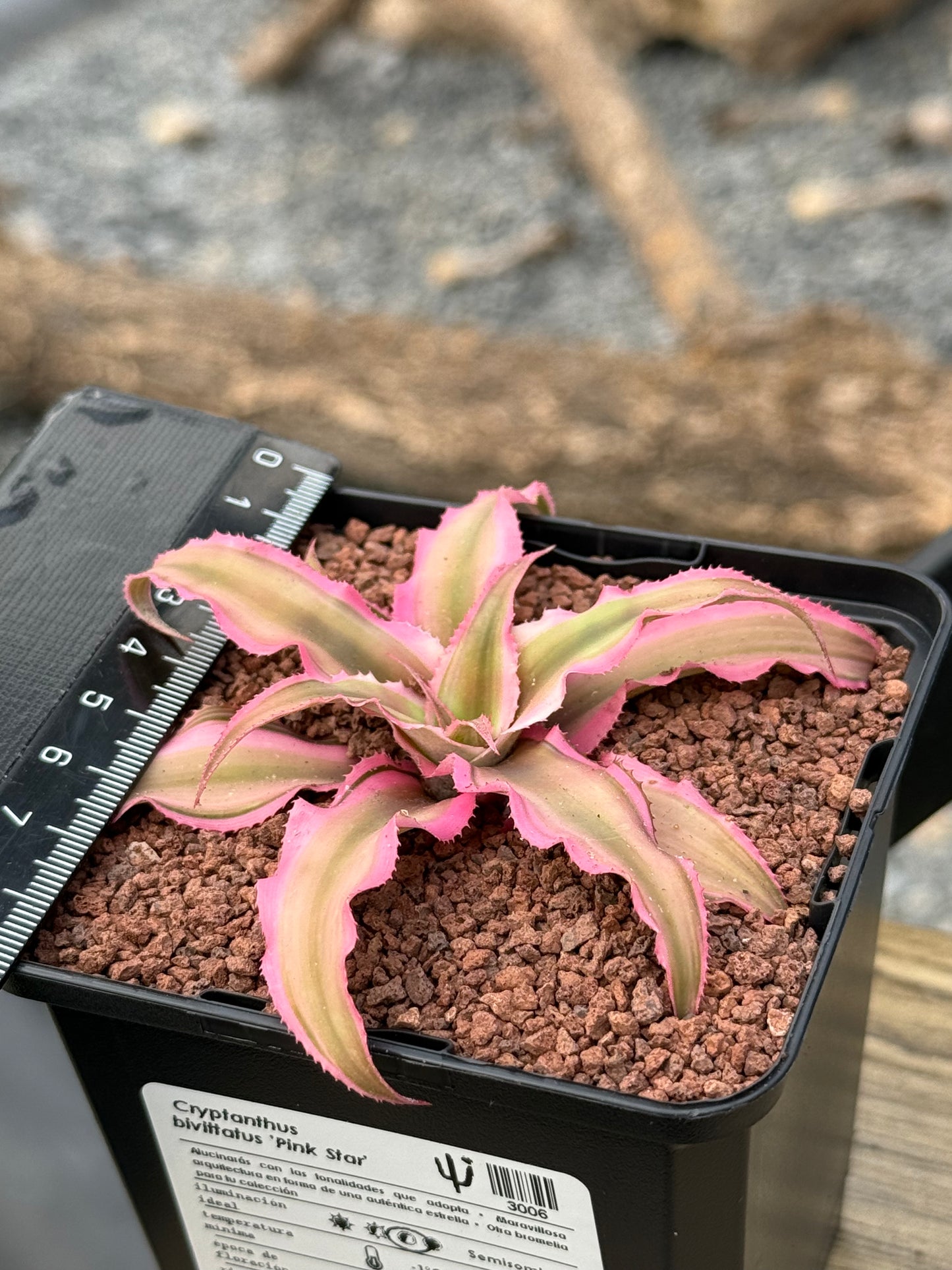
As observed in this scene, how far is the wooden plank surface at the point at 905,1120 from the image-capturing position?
0.84 m

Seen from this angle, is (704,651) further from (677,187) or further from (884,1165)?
(677,187)

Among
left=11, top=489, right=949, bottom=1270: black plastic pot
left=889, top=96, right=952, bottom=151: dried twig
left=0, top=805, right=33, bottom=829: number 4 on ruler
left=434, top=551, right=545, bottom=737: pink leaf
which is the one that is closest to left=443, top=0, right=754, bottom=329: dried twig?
left=889, top=96, right=952, bottom=151: dried twig

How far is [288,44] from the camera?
3.43 meters

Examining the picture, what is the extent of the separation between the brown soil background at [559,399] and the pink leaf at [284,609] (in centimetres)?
188

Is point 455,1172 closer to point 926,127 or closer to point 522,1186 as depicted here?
point 522,1186

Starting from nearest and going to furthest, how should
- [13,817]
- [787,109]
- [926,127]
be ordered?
[13,817], [926,127], [787,109]

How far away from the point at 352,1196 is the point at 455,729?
226 millimetres

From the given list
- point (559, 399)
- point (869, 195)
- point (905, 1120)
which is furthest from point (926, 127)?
point (905, 1120)

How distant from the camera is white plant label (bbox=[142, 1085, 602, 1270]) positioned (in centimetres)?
63

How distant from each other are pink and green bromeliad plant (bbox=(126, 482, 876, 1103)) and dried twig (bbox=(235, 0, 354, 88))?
2993 millimetres

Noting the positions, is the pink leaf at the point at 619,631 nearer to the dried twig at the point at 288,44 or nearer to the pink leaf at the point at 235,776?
the pink leaf at the point at 235,776

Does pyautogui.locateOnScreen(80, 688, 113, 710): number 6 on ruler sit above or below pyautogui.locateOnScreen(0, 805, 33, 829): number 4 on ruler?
above

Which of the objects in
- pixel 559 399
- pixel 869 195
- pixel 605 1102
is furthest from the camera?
pixel 869 195

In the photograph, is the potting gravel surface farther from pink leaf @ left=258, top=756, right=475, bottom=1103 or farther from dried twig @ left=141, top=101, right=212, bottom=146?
dried twig @ left=141, top=101, right=212, bottom=146
